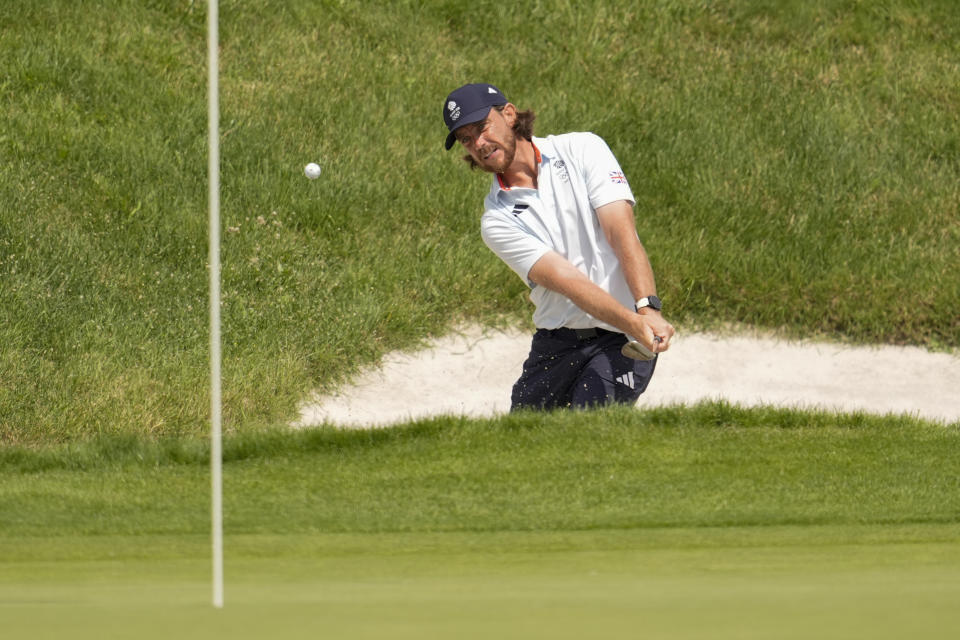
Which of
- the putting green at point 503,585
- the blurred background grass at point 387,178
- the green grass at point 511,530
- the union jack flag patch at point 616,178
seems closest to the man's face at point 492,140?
the union jack flag patch at point 616,178

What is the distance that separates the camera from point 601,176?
5750 mm

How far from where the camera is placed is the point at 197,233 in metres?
9.91

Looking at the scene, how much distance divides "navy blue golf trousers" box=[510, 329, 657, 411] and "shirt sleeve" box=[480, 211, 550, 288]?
382 millimetres

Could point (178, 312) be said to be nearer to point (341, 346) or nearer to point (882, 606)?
point (341, 346)

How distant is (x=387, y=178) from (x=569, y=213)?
5103mm

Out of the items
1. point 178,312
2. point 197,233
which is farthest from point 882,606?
point 197,233

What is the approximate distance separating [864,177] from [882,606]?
28.7ft

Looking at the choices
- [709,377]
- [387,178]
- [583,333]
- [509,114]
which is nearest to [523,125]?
[509,114]

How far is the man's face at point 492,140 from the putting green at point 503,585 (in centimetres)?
215

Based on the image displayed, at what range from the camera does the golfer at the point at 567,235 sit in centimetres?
557

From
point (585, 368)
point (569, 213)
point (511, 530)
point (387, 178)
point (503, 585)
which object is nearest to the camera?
point (503, 585)

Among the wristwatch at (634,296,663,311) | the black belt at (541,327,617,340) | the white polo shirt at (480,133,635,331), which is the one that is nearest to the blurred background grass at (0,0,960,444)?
the black belt at (541,327,617,340)

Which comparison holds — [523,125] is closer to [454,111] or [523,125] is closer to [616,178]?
[454,111]

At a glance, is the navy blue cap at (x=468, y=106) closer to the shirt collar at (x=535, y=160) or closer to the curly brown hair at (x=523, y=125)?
the curly brown hair at (x=523, y=125)
